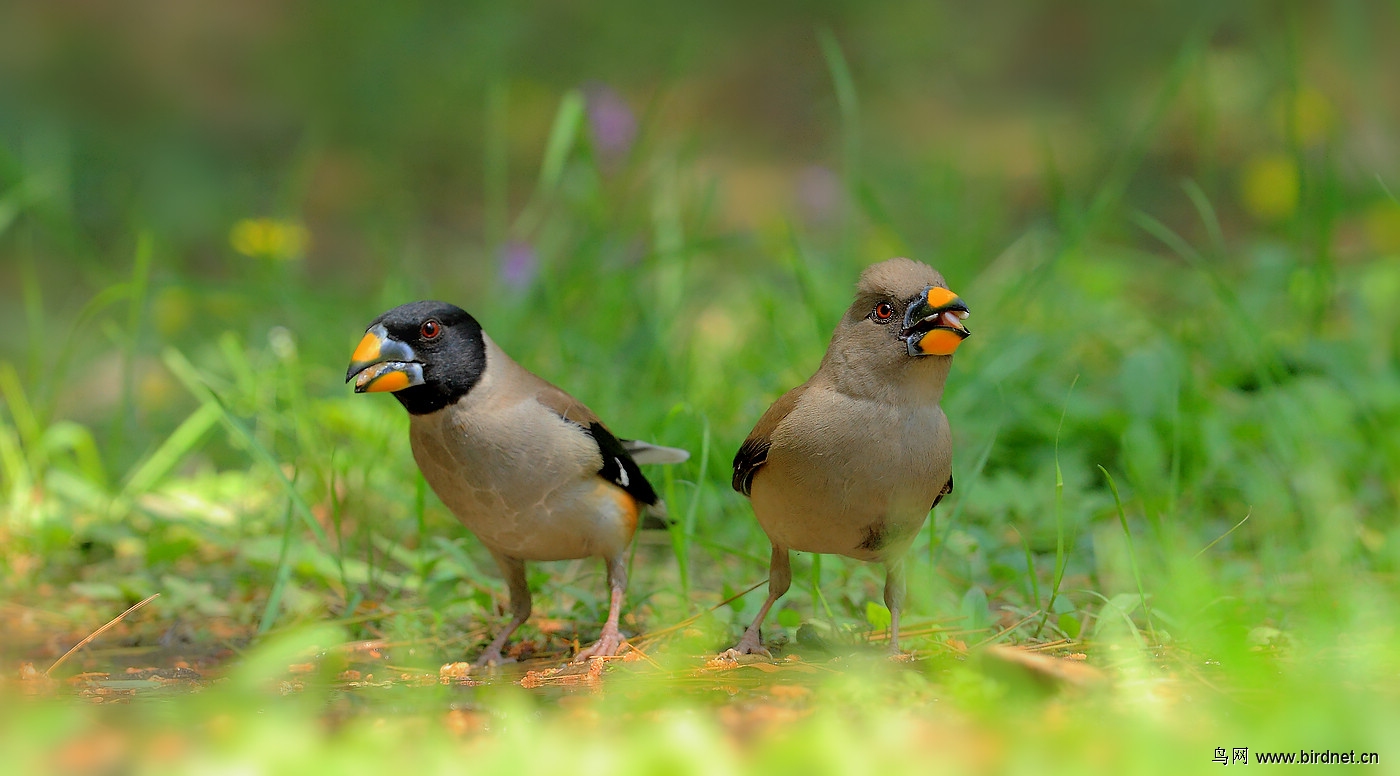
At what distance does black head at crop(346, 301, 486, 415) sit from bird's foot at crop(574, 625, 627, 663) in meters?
0.88

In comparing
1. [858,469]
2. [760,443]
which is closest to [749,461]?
[760,443]

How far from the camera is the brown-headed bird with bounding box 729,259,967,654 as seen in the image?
11.0ft

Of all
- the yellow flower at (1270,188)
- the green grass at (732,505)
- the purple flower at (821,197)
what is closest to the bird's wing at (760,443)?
the green grass at (732,505)

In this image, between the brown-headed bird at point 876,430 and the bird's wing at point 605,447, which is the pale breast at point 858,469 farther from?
the bird's wing at point 605,447

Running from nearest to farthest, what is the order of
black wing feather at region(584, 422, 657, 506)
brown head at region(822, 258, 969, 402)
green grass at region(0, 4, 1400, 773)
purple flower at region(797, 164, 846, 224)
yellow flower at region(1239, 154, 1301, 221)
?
green grass at region(0, 4, 1400, 773) → brown head at region(822, 258, 969, 402) → black wing feather at region(584, 422, 657, 506) → yellow flower at region(1239, 154, 1301, 221) → purple flower at region(797, 164, 846, 224)

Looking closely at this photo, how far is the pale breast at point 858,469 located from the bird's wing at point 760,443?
9cm

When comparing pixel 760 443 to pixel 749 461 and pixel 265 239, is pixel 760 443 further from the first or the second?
pixel 265 239

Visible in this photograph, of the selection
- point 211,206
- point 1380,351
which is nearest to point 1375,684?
point 1380,351

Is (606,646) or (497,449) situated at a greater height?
(497,449)

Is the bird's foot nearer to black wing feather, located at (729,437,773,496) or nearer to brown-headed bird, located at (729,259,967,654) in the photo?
brown-headed bird, located at (729,259,967,654)

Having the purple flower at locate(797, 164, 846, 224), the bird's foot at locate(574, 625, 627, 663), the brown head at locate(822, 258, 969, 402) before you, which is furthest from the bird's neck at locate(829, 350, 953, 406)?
the purple flower at locate(797, 164, 846, 224)

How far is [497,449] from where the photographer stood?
3.74 m

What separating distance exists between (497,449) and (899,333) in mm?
1284

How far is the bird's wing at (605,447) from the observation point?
3.94 m
